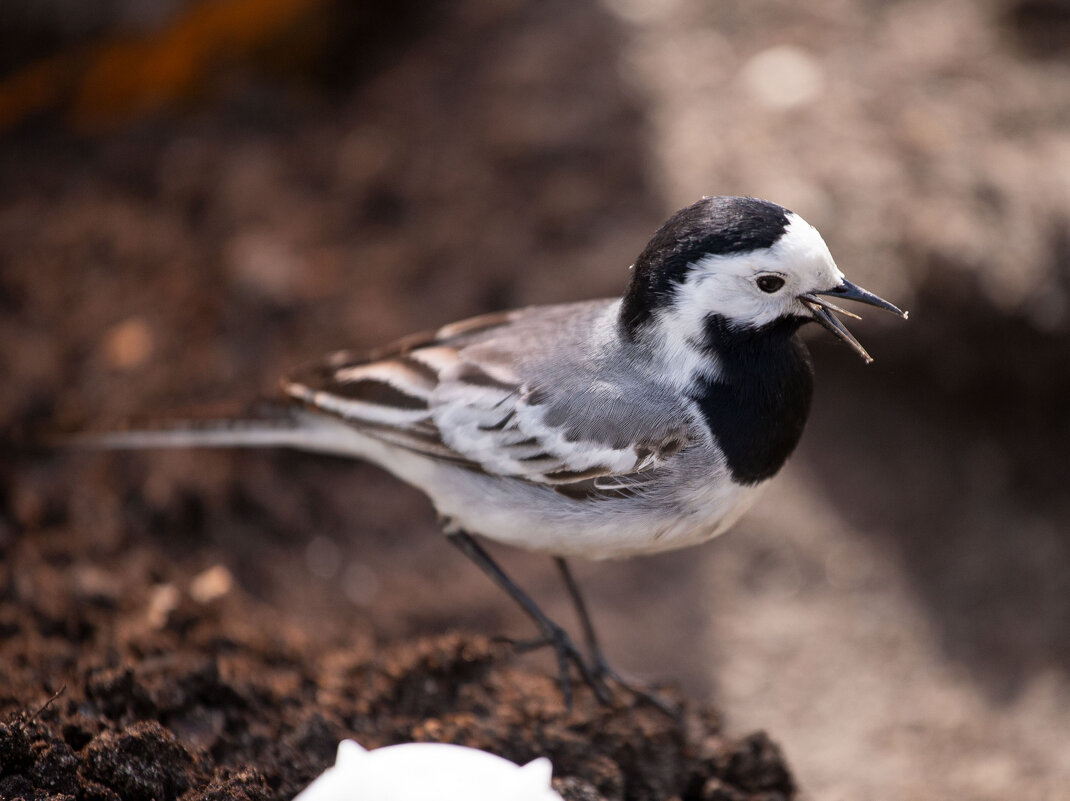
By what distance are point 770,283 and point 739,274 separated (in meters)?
0.08

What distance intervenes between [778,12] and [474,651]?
430 centimetres

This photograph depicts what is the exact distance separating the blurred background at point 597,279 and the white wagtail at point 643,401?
1.43 m

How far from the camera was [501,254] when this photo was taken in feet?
16.3

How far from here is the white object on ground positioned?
198cm

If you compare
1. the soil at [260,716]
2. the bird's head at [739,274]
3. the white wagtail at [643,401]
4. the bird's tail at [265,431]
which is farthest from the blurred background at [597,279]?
the bird's head at [739,274]

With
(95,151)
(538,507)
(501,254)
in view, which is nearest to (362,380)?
(538,507)

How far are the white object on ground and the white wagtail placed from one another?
28.7 inches

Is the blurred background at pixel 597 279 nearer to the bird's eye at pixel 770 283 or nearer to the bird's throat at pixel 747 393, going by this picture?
the bird's throat at pixel 747 393

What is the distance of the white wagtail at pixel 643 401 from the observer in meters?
2.43

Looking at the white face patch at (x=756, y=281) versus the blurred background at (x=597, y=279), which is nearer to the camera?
the white face patch at (x=756, y=281)

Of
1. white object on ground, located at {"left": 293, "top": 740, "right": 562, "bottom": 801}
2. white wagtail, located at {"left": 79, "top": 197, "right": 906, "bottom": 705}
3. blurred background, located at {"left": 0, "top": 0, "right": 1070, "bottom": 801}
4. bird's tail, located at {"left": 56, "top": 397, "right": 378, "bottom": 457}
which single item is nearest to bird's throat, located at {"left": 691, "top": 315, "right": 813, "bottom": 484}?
white wagtail, located at {"left": 79, "top": 197, "right": 906, "bottom": 705}

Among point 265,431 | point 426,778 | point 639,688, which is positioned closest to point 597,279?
point 265,431

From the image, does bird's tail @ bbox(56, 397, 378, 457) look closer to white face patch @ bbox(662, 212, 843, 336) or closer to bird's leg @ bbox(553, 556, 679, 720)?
bird's leg @ bbox(553, 556, 679, 720)

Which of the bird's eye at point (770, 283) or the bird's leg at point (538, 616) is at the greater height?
the bird's eye at point (770, 283)
